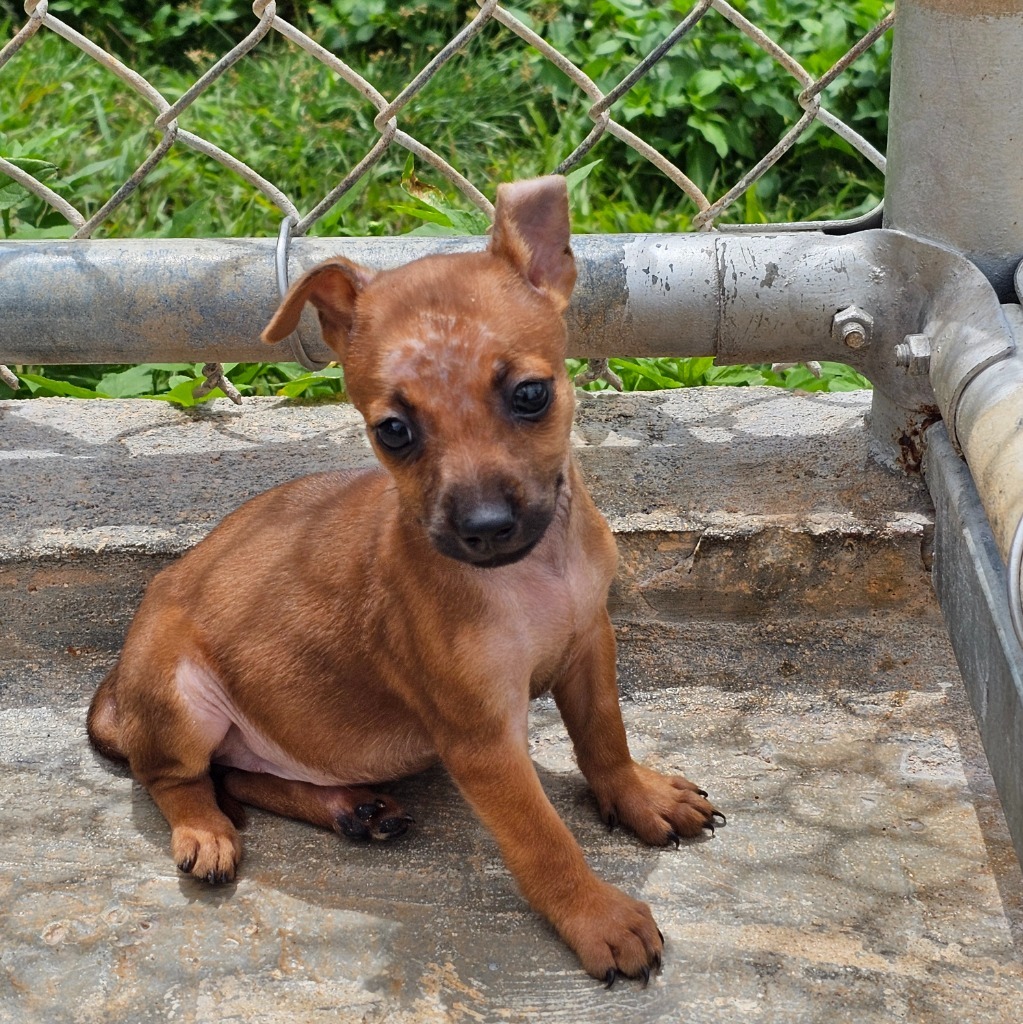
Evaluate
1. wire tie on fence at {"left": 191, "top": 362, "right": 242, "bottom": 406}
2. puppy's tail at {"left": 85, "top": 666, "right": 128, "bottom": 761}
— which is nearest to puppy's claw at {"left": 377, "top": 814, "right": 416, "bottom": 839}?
puppy's tail at {"left": 85, "top": 666, "right": 128, "bottom": 761}

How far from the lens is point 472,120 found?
641 cm

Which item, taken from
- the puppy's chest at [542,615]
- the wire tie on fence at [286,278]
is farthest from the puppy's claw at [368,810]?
the wire tie on fence at [286,278]

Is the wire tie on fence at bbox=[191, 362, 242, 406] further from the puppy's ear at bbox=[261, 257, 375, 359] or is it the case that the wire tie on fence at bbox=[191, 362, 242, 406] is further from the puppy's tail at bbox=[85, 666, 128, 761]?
the puppy's ear at bbox=[261, 257, 375, 359]

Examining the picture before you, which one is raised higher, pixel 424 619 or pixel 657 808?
pixel 424 619

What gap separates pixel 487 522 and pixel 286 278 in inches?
50.9

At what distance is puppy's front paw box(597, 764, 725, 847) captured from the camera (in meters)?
3.28

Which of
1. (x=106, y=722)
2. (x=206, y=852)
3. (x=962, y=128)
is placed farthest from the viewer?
(x=106, y=722)

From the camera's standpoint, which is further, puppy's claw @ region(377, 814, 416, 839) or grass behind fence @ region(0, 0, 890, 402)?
grass behind fence @ region(0, 0, 890, 402)

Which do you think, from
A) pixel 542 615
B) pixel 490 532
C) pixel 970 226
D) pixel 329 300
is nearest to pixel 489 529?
pixel 490 532

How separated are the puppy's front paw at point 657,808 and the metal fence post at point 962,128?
1.40 m

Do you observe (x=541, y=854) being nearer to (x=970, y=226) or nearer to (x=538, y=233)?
(x=538, y=233)

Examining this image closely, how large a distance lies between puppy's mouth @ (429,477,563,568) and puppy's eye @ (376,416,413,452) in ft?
0.59

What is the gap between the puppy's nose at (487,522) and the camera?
2.70 m

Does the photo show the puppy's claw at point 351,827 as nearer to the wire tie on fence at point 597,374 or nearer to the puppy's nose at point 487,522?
the puppy's nose at point 487,522
